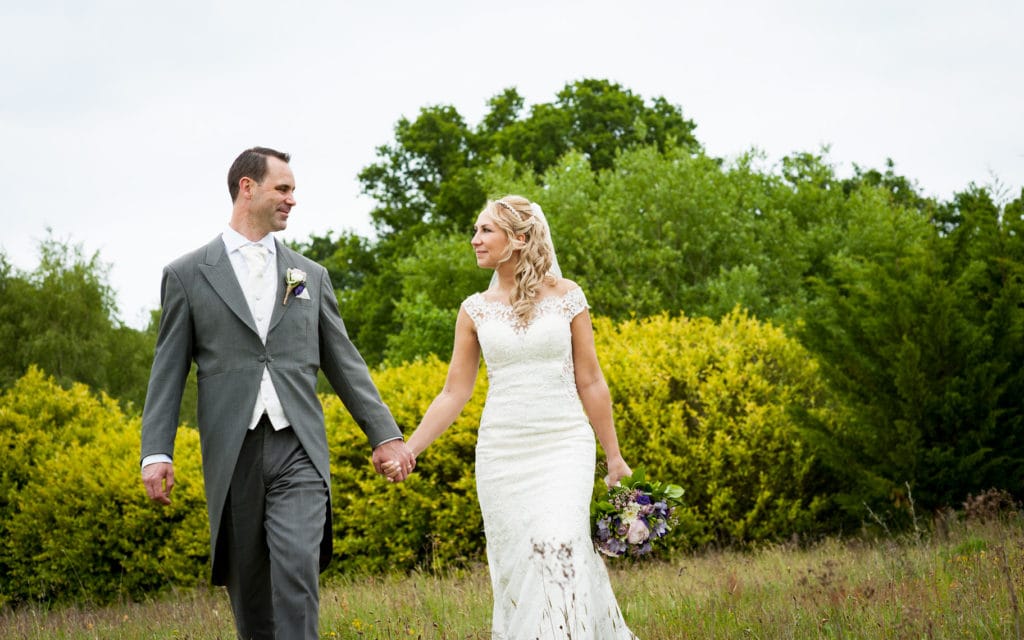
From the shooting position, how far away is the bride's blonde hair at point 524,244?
18.7 feet

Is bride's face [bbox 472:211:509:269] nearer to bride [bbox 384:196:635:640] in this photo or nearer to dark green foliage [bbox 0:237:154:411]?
bride [bbox 384:196:635:640]

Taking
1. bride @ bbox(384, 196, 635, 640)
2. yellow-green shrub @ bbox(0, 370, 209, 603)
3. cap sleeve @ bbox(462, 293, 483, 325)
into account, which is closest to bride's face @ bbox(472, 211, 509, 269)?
bride @ bbox(384, 196, 635, 640)

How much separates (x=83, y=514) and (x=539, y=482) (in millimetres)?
7966

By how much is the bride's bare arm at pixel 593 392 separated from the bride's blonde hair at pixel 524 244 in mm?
312

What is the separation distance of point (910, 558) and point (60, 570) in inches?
359

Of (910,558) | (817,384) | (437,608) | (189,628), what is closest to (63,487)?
(189,628)

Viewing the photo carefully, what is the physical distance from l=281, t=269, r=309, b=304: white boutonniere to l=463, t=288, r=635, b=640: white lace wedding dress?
3.93ft

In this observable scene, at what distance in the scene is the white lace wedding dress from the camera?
489cm

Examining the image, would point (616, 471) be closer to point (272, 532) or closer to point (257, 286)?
point (272, 532)

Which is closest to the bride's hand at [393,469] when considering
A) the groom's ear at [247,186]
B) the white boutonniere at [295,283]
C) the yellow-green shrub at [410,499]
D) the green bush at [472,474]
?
the white boutonniere at [295,283]

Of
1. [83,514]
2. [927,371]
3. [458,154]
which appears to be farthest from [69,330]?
[927,371]

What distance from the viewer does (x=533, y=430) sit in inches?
213

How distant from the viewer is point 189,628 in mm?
6660

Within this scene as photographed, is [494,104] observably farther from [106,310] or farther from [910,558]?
[910,558]
